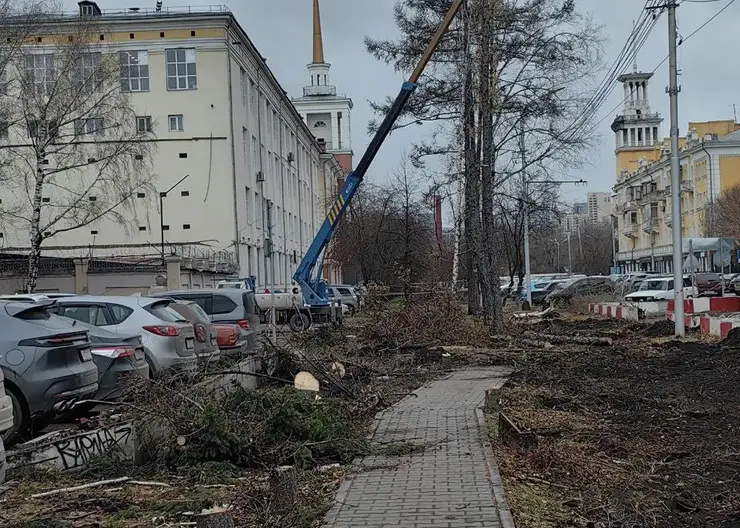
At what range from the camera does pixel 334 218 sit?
92.5 feet

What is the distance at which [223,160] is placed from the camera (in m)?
51.1

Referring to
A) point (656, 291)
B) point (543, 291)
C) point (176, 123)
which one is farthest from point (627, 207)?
point (176, 123)

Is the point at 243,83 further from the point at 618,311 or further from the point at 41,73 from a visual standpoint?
the point at 618,311

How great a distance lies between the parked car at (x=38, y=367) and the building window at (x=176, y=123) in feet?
141

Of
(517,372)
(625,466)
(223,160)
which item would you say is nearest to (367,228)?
(223,160)

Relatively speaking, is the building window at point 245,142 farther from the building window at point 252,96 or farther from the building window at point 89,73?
the building window at point 89,73

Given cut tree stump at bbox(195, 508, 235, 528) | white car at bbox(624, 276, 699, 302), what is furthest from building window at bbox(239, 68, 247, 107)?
cut tree stump at bbox(195, 508, 235, 528)

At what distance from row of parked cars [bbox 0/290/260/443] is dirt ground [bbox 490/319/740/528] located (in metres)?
4.32

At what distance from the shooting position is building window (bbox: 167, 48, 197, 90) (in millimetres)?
51031

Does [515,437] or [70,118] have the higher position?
[70,118]

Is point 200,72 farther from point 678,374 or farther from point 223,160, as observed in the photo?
point 678,374

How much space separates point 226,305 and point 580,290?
30.1 meters

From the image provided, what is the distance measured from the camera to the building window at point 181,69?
5103 centimetres

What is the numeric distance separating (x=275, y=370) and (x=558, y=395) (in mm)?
4395
